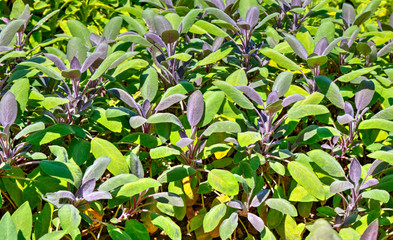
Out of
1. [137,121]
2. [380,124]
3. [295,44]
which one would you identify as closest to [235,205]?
[137,121]

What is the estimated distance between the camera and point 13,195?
1366 millimetres

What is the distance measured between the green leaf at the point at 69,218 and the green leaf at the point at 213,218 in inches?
16.1

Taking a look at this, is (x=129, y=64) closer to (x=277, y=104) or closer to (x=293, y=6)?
(x=277, y=104)

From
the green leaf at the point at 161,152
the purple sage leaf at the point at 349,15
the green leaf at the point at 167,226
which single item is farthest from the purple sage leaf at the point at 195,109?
the purple sage leaf at the point at 349,15

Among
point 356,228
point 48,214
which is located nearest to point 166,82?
point 48,214

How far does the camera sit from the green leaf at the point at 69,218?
42.1 inches

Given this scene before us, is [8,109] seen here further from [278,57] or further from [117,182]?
[278,57]

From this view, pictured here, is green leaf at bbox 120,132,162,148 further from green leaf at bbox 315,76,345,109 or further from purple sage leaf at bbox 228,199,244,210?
green leaf at bbox 315,76,345,109

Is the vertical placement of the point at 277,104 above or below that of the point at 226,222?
above

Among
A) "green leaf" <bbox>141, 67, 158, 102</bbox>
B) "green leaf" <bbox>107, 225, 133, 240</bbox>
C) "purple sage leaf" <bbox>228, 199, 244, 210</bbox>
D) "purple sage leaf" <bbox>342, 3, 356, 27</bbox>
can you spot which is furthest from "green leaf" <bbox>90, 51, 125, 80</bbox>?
"purple sage leaf" <bbox>342, 3, 356, 27</bbox>

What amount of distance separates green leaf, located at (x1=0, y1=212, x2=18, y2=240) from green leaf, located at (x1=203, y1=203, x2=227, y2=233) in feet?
1.86

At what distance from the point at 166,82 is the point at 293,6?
0.80m

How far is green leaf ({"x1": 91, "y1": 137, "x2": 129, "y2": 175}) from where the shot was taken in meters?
1.32

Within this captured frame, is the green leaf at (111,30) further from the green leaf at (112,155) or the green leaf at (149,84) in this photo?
the green leaf at (112,155)
